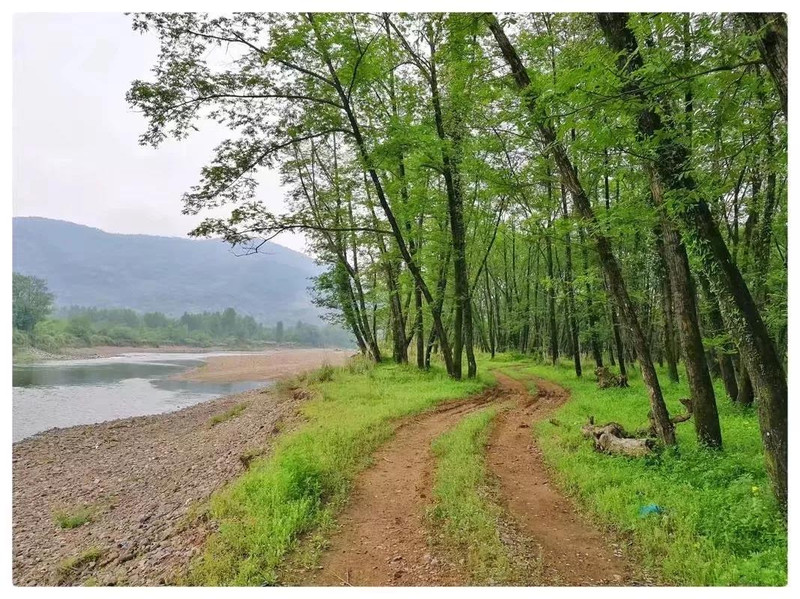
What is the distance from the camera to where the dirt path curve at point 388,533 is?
3.57m

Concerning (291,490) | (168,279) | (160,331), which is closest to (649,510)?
(291,490)

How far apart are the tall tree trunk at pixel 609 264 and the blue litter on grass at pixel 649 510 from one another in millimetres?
2166

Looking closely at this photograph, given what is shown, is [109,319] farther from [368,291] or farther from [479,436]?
[479,436]

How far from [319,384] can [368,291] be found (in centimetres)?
652

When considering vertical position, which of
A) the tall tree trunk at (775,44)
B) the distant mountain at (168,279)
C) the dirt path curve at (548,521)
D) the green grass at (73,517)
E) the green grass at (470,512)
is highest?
the distant mountain at (168,279)

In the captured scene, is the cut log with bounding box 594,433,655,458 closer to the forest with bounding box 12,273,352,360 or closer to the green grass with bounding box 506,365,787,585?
the green grass with bounding box 506,365,787,585

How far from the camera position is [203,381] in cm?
2783

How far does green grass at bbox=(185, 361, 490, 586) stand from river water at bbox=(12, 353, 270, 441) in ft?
36.3

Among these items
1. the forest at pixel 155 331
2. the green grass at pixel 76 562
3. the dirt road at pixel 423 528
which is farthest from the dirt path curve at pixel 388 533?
the forest at pixel 155 331

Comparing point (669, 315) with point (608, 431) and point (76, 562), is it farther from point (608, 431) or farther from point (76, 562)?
point (76, 562)

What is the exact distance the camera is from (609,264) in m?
6.78

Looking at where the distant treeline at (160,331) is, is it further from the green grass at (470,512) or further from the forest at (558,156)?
the green grass at (470,512)

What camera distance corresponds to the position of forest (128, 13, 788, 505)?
4.14 meters
